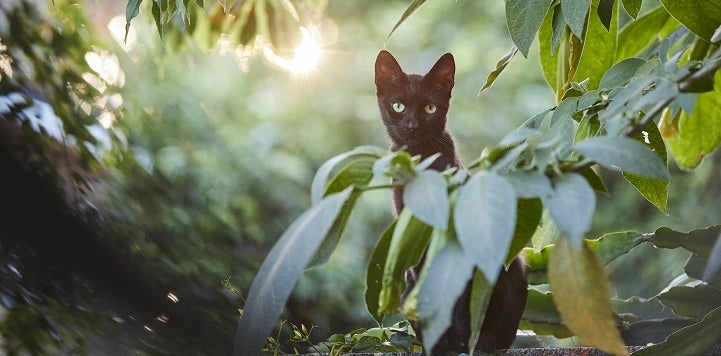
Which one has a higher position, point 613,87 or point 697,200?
point 697,200

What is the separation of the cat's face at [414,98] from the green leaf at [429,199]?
2.14 ft

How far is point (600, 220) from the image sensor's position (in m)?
2.43

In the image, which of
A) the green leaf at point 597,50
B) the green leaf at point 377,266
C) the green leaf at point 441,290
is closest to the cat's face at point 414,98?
the green leaf at point 597,50

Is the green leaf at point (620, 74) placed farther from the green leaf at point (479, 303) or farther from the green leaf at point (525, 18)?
the green leaf at point (479, 303)

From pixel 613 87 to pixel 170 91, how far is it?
180cm

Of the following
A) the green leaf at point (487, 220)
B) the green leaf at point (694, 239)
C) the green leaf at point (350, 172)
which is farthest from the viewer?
the green leaf at point (694, 239)

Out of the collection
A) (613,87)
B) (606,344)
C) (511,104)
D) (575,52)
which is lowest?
(606,344)

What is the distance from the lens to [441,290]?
0.43 metres

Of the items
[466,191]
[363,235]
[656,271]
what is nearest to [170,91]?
[363,235]

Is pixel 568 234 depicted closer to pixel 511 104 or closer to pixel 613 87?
pixel 613 87

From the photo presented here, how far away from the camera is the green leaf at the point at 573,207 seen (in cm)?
41

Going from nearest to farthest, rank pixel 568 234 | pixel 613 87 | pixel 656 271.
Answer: pixel 568 234 → pixel 613 87 → pixel 656 271

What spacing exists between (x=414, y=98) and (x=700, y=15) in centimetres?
48

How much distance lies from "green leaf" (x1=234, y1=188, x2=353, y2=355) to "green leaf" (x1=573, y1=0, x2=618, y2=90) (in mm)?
595
